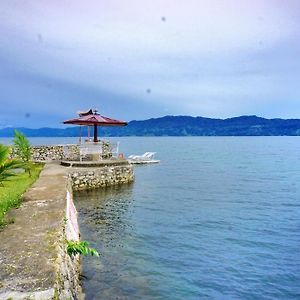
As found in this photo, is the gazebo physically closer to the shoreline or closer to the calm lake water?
the calm lake water

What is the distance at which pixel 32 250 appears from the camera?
Answer: 22.2 feet

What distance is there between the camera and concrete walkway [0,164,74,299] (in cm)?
512

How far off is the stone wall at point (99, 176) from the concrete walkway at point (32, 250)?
11674mm

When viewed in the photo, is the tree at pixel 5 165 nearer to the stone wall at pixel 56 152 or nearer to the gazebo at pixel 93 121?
the gazebo at pixel 93 121

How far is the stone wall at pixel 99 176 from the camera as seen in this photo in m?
23.5

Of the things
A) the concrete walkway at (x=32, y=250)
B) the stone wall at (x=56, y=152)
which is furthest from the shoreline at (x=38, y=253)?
the stone wall at (x=56, y=152)

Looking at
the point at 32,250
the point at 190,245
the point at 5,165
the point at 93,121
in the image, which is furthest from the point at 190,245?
the point at 93,121

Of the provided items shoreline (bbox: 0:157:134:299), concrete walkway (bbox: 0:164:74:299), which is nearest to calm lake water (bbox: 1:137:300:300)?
shoreline (bbox: 0:157:134:299)

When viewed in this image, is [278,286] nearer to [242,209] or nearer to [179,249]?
[179,249]

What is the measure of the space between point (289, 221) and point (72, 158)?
1858cm

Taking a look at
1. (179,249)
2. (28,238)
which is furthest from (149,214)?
(28,238)

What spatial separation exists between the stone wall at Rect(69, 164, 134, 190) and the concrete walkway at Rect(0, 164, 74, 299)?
11.7 m

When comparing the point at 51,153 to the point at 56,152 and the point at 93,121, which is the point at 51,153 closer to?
the point at 56,152

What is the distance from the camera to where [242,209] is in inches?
800
